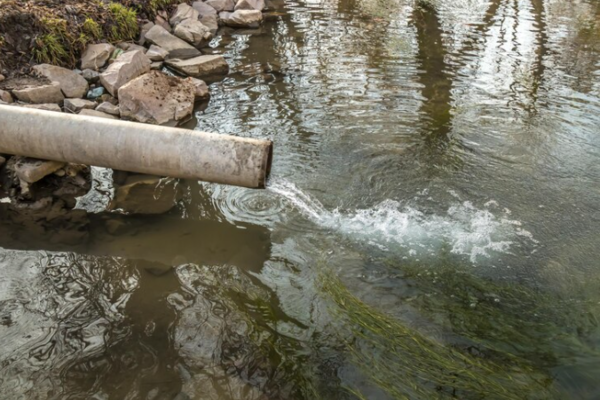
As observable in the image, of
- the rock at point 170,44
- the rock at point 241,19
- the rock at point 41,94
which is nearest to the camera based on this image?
the rock at point 41,94

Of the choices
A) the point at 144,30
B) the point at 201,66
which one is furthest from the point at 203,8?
the point at 201,66

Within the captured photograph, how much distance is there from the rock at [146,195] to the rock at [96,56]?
10.7ft

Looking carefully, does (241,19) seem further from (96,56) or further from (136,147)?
(136,147)

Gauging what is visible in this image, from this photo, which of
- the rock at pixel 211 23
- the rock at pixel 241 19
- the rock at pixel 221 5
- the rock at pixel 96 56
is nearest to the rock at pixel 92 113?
the rock at pixel 96 56

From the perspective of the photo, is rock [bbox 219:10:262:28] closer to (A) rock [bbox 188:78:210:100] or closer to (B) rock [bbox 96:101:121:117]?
(A) rock [bbox 188:78:210:100]

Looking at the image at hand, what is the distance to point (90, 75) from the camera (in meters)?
8.20

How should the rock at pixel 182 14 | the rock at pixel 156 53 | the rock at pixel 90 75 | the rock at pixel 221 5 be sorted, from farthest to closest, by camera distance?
the rock at pixel 221 5, the rock at pixel 182 14, the rock at pixel 156 53, the rock at pixel 90 75

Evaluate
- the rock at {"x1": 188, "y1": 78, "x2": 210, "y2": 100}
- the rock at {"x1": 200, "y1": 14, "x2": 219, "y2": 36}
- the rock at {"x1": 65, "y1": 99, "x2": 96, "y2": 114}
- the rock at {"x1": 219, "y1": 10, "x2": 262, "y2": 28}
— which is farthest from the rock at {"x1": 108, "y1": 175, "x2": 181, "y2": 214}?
the rock at {"x1": 219, "y1": 10, "x2": 262, "y2": 28}

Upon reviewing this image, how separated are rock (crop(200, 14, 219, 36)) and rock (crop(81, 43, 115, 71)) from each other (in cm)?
313

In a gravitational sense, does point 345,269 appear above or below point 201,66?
below

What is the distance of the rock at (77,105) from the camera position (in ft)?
23.4

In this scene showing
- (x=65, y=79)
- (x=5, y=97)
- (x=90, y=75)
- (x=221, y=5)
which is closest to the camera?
(x=5, y=97)

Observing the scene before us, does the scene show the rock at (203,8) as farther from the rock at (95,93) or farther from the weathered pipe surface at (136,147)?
the weathered pipe surface at (136,147)

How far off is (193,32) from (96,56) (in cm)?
262
